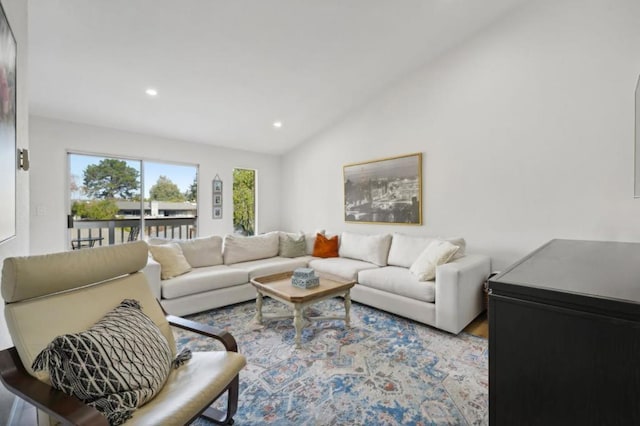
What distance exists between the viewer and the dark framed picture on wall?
4.05ft

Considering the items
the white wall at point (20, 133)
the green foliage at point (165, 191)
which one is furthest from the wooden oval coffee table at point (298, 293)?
the green foliage at point (165, 191)

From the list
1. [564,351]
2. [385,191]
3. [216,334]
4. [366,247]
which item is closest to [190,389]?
[216,334]

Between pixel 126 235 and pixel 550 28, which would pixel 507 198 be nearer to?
pixel 550 28

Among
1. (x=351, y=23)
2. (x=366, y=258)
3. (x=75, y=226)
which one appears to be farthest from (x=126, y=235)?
(x=351, y=23)

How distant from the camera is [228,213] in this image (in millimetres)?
5277

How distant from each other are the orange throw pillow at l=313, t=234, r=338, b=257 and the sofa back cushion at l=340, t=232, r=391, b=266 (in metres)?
0.11

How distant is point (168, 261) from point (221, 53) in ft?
7.43

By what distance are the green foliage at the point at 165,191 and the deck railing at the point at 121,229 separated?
0.33m

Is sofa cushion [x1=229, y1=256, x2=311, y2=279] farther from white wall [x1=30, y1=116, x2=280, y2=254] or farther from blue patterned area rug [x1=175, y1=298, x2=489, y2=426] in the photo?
white wall [x1=30, y1=116, x2=280, y2=254]

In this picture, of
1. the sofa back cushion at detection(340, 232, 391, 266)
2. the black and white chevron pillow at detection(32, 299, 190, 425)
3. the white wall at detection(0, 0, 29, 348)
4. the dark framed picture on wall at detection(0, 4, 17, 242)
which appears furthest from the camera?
the sofa back cushion at detection(340, 232, 391, 266)

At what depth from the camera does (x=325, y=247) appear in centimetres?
429

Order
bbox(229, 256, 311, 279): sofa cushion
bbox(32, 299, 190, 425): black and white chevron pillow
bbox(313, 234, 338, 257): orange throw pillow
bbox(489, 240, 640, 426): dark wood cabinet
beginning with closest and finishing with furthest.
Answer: bbox(489, 240, 640, 426): dark wood cabinet → bbox(32, 299, 190, 425): black and white chevron pillow → bbox(229, 256, 311, 279): sofa cushion → bbox(313, 234, 338, 257): orange throw pillow

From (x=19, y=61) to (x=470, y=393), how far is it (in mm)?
3371

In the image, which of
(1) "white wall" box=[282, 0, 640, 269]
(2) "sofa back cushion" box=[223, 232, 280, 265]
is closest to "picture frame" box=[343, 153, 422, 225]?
(1) "white wall" box=[282, 0, 640, 269]
